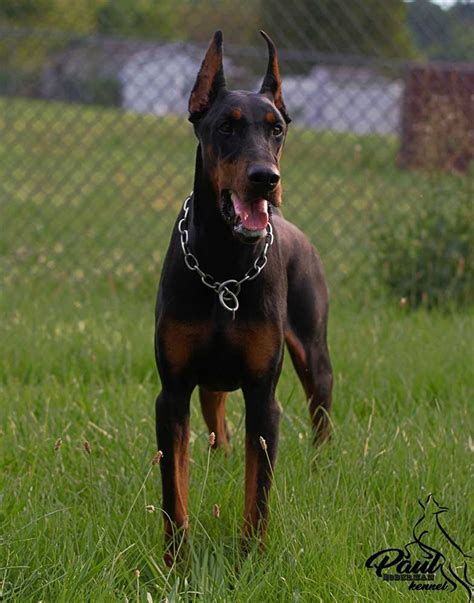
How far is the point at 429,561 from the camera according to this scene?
285 centimetres

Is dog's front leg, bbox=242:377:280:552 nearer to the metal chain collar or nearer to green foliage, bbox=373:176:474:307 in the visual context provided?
the metal chain collar

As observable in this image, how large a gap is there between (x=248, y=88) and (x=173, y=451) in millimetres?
4963

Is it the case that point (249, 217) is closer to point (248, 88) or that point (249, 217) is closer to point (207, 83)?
point (207, 83)

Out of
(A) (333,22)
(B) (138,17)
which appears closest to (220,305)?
(A) (333,22)

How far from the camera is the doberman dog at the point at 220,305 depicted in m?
2.98

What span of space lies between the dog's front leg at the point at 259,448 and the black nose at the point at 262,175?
0.68 metres

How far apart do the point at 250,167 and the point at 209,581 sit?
116 centimetres

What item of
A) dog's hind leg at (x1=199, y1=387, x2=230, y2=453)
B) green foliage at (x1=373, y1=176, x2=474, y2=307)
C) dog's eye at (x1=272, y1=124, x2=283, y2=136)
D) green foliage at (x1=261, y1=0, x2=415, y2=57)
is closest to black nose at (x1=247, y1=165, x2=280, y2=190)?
dog's eye at (x1=272, y1=124, x2=283, y2=136)

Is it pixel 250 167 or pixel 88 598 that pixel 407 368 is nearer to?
pixel 250 167

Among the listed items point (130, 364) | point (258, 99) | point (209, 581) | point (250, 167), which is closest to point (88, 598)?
point (209, 581)

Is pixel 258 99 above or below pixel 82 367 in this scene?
above

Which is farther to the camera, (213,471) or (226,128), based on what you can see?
(213,471)

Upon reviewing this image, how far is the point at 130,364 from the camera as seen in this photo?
473 centimetres

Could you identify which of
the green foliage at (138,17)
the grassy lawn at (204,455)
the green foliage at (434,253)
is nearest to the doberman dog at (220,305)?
the grassy lawn at (204,455)
